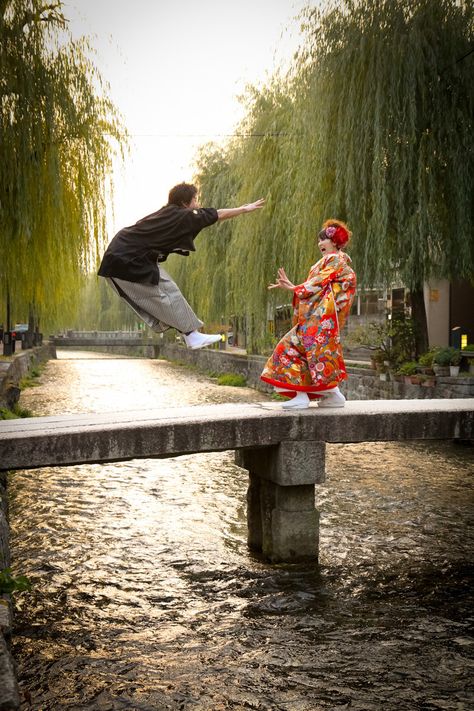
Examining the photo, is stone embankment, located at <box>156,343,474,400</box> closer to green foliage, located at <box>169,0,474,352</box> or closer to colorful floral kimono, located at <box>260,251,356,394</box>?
green foliage, located at <box>169,0,474,352</box>

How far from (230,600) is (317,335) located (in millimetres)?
2146

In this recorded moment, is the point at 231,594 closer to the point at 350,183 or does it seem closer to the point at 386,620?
the point at 386,620

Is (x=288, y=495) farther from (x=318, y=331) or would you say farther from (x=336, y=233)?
(x=336, y=233)

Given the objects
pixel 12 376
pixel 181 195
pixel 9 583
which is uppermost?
pixel 181 195

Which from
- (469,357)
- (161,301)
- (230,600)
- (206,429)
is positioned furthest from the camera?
(469,357)

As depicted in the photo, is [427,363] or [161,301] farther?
[427,363]

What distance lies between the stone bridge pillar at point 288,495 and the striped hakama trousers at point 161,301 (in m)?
1.54

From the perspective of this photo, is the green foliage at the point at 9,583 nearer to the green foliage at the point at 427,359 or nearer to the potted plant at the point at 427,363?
the potted plant at the point at 427,363

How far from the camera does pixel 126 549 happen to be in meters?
7.01

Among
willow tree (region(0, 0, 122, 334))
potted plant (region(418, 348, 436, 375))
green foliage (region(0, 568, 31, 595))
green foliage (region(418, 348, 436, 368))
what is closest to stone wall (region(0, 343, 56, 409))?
willow tree (region(0, 0, 122, 334))

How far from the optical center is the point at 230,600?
5715 millimetres

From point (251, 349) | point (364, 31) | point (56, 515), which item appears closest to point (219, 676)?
point (56, 515)

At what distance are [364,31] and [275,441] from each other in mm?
9519

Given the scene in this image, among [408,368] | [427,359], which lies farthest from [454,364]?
[408,368]
